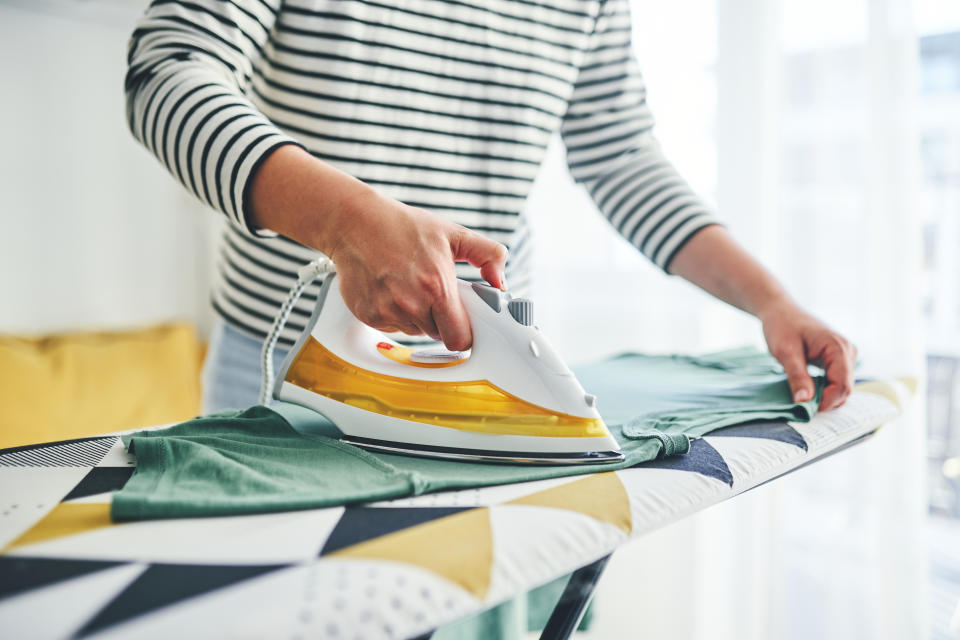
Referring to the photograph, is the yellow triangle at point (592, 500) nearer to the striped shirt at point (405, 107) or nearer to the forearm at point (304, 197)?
the forearm at point (304, 197)

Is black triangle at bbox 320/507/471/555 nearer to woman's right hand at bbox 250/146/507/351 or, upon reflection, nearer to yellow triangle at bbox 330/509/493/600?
yellow triangle at bbox 330/509/493/600

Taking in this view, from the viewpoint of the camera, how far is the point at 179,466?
20.3 inches

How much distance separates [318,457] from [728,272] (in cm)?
64

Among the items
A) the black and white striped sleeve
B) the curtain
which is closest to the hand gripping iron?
the black and white striped sleeve

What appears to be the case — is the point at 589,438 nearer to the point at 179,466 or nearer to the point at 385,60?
the point at 179,466

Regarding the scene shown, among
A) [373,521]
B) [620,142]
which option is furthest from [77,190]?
[373,521]

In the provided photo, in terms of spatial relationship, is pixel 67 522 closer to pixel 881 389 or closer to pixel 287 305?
pixel 287 305

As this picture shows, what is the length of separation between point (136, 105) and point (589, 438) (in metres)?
0.57

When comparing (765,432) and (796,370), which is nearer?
(765,432)

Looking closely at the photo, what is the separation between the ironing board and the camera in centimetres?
33

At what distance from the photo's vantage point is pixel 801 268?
137 cm

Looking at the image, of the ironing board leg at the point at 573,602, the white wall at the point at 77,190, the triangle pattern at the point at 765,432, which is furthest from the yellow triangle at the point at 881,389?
the white wall at the point at 77,190

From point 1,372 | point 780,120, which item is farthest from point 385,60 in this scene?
point 1,372

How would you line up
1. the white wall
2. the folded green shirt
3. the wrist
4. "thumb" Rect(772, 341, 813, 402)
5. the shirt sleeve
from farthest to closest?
the white wall < the shirt sleeve < the wrist < "thumb" Rect(772, 341, 813, 402) < the folded green shirt
